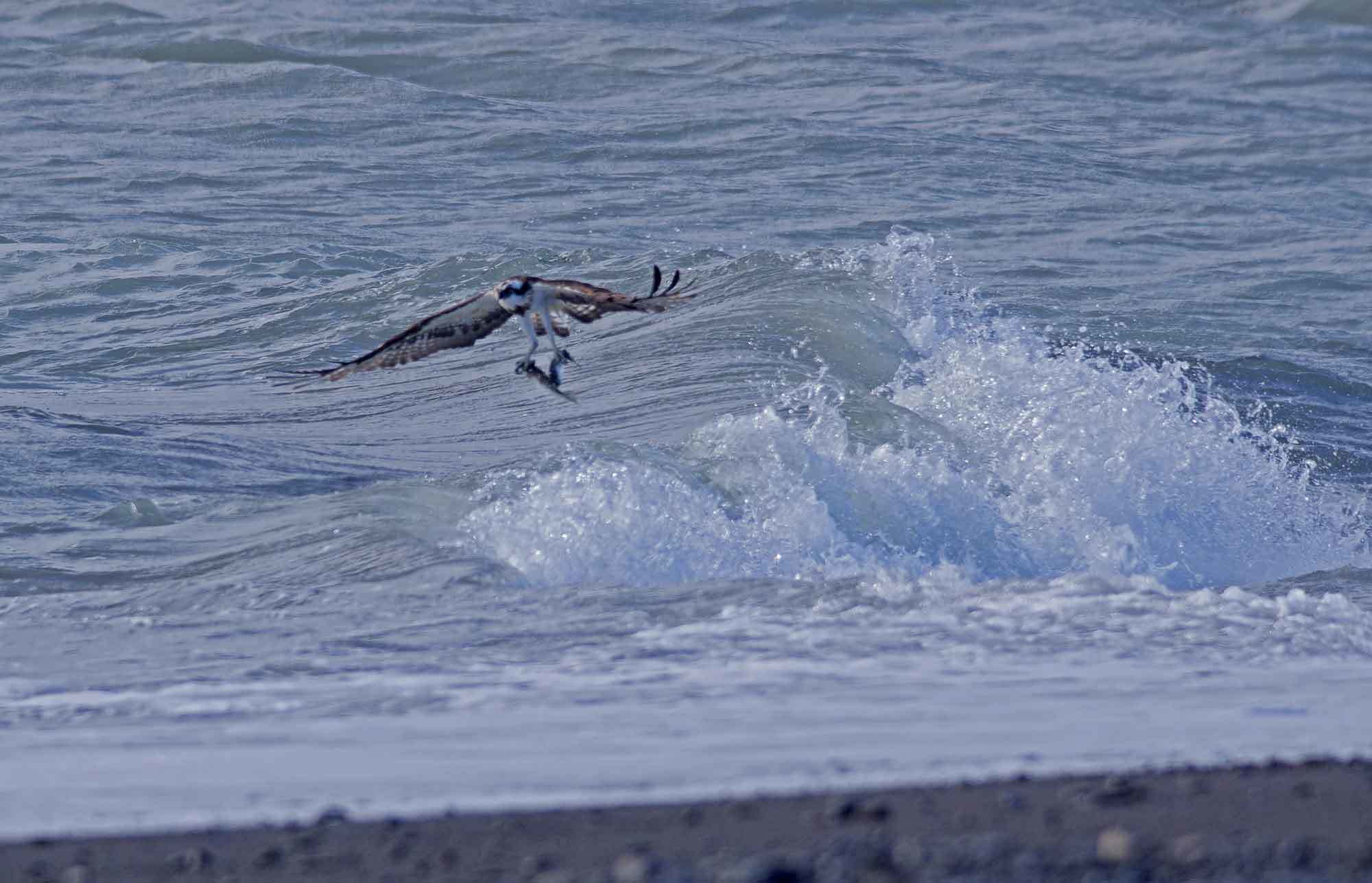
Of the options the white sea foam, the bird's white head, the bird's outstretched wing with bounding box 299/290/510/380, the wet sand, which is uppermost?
the bird's white head

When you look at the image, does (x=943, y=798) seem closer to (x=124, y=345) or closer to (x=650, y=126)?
(x=124, y=345)

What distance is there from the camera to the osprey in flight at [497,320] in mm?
6027

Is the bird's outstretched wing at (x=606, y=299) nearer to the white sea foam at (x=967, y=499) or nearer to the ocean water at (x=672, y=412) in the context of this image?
the ocean water at (x=672, y=412)

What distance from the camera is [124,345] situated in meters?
12.0

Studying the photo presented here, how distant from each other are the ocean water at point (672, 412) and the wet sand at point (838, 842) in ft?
0.58

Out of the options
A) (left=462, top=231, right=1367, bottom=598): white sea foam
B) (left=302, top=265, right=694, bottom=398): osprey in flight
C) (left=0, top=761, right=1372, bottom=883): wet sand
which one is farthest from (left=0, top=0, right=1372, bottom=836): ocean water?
(left=302, top=265, right=694, bottom=398): osprey in flight

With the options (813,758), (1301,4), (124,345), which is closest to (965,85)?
(1301,4)

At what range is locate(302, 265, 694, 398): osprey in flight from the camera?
237 inches

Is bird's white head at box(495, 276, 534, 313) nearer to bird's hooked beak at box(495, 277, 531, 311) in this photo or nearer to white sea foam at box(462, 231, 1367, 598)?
bird's hooked beak at box(495, 277, 531, 311)

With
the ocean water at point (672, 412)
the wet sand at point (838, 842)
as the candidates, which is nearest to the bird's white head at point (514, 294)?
the ocean water at point (672, 412)

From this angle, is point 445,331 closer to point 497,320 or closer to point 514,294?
point 497,320

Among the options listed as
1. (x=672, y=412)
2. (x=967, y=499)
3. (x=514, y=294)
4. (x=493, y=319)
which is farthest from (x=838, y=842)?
(x=672, y=412)

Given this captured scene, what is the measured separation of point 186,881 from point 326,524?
396 cm

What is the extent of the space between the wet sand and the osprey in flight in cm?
213
